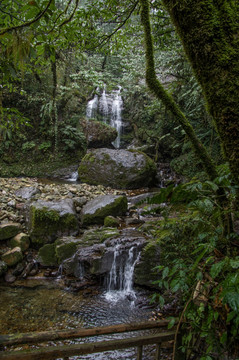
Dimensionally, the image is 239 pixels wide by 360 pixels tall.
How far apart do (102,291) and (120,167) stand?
6912 mm

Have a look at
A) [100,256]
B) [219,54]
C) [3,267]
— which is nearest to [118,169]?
[100,256]

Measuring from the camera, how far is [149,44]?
82.7 inches

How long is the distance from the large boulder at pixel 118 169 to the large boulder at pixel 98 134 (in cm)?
317

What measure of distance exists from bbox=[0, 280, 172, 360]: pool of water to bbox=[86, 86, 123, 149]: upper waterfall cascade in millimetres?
12042

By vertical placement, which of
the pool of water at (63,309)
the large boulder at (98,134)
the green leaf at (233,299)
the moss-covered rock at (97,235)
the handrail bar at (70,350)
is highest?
the large boulder at (98,134)

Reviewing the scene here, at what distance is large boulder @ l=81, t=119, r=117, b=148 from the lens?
14578 mm

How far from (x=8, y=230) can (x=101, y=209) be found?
2482 millimetres

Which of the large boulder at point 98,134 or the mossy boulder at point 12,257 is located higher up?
the large boulder at point 98,134

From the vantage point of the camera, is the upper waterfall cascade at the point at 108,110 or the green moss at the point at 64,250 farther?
the upper waterfall cascade at the point at 108,110

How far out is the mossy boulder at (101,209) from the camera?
21.7 feet

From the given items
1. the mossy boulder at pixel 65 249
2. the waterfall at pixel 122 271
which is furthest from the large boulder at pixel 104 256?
the mossy boulder at pixel 65 249

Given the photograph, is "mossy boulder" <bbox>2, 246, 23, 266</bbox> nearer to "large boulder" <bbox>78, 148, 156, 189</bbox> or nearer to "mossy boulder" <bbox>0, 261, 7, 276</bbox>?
"mossy boulder" <bbox>0, 261, 7, 276</bbox>

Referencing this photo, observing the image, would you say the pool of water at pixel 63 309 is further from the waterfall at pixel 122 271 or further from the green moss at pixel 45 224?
the green moss at pixel 45 224

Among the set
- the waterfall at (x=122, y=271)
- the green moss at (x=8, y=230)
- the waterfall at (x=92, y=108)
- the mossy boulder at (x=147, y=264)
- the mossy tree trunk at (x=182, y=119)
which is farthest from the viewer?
the waterfall at (x=92, y=108)
